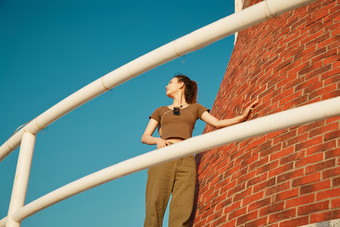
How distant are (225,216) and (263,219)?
47 cm

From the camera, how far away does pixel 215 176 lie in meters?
4.01

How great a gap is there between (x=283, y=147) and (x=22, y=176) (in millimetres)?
1890

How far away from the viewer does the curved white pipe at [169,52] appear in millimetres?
1709

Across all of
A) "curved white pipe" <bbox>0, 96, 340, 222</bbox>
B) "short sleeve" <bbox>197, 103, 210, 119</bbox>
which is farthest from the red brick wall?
"curved white pipe" <bbox>0, 96, 340, 222</bbox>

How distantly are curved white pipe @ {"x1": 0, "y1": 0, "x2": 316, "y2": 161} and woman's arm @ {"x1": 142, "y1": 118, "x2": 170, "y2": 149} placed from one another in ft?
3.36

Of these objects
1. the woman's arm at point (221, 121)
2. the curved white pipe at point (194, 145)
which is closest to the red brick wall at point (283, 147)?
the woman's arm at point (221, 121)

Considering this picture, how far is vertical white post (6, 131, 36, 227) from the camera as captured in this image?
2.39m

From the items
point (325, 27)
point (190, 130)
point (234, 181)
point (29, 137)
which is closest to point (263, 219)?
point (234, 181)

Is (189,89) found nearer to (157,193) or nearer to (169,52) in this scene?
(157,193)

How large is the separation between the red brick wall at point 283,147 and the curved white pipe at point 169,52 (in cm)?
141

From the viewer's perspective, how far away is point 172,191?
3.43m

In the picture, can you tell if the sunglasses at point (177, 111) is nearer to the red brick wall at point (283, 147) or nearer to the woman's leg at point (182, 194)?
the woman's leg at point (182, 194)

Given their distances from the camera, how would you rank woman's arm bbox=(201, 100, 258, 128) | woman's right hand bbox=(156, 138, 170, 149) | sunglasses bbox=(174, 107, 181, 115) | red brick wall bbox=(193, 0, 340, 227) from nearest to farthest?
red brick wall bbox=(193, 0, 340, 227), woman's right hand bbox=(156, 138, 170, 149), woman's arm bbox=(201, 100, 258, 128), sunglasses bbox=(174, 107, 181, 115)

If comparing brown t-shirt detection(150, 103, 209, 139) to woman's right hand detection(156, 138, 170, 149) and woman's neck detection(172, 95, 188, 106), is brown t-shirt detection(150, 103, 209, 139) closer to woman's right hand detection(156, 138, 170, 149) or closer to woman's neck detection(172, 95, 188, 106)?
woman's neck detection(172, 95, 188, 106)
